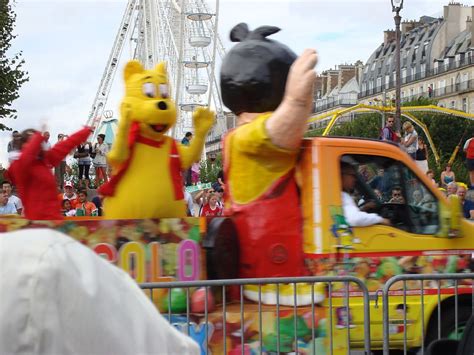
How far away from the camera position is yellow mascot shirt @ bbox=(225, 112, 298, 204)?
225 inches

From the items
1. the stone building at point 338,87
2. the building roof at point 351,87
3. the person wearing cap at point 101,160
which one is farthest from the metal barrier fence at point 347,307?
the building roof at point 351,87

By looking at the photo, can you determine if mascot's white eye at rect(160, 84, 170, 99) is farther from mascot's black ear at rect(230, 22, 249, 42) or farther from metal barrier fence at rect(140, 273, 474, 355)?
metal barrier fence at rect(140, 273, 474, 355)

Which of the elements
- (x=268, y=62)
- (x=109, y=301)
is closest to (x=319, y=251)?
(x=268, y=62)

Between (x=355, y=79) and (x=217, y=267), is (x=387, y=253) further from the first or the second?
(x=355, y=79)

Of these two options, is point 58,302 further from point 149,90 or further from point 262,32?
point 149,90

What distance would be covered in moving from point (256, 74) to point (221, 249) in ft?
4.43

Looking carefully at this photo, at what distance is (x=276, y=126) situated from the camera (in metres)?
5.60

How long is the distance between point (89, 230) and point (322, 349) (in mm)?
1472

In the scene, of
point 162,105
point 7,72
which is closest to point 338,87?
point 7,72

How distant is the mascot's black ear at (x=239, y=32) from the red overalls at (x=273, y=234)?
1.30 m

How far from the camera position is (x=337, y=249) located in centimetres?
575

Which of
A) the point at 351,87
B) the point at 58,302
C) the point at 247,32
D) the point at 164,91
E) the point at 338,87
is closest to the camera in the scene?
the point at 58,302

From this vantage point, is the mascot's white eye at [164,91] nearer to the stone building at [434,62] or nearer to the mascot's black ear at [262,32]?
the mascot's black ear at [262,32]

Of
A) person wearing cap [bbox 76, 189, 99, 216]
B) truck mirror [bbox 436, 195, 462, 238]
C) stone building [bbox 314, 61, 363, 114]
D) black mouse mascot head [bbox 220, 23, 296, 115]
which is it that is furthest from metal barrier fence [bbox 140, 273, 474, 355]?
stone building [bbox 314, 61, 363, 114]
